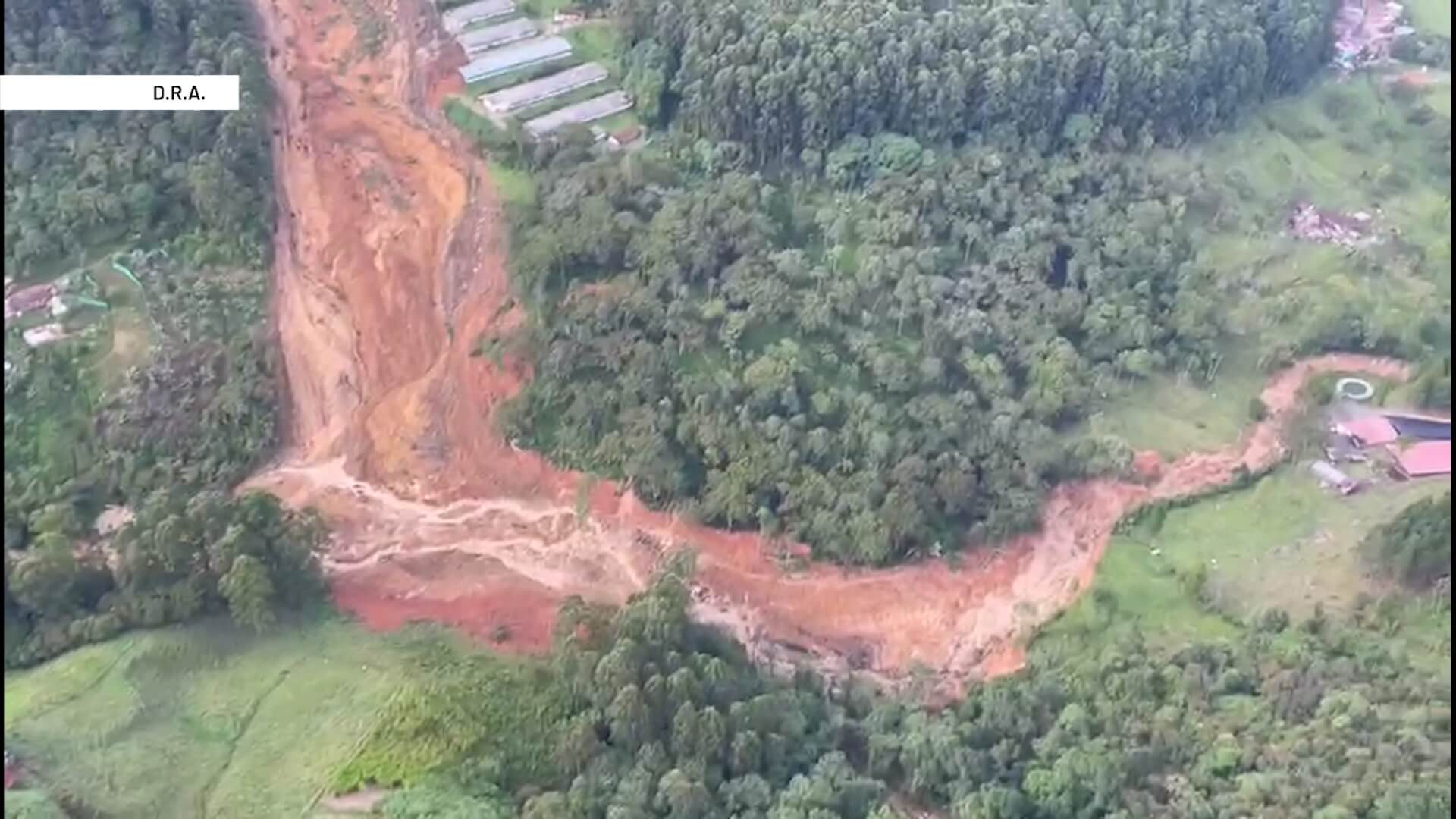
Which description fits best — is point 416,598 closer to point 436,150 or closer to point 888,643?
point 888,643

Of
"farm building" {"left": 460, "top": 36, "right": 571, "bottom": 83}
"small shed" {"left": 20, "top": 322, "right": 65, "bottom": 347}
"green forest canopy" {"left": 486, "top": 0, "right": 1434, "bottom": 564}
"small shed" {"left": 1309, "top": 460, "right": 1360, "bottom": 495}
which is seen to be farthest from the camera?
"farm building" {"left": 460, "top": 36, "right": 571, "bottom": 83}

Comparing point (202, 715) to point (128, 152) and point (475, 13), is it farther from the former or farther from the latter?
point (475, 13)

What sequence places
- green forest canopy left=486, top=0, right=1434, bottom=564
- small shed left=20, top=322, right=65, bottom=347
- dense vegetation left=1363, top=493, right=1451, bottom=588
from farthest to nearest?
small shed left=20, top=322, right=65, bottom=347 < green forest canopy left=486, top=0, right=1434, bottom=564 < dense vegetation left=1363, top=493, right=1451, bottom=588

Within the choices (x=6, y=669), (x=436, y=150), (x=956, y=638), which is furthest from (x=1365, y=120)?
(x=6, y=669)

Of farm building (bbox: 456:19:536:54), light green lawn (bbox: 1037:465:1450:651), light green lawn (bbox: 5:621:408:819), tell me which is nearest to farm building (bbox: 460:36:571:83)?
farm building (bbox: 456:19:536:54)

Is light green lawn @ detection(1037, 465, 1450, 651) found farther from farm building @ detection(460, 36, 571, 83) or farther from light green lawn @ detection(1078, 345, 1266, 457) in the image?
farm building @ detection(460, 36, 571, 83)
